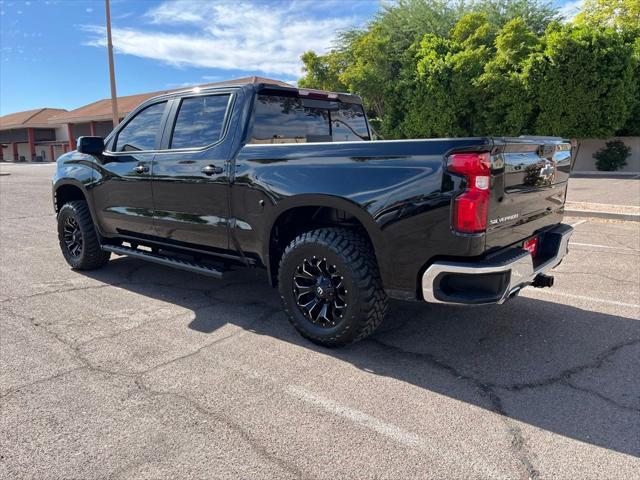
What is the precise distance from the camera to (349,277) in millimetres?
3404

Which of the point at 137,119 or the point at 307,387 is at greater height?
the point at 137,119

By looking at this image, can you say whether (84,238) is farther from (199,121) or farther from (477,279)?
(477,279)

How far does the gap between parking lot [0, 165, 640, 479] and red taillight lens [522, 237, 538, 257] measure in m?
0.68

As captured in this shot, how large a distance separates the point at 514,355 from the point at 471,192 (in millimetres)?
1404

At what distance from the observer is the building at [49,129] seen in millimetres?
45772

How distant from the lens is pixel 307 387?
3.15 metres

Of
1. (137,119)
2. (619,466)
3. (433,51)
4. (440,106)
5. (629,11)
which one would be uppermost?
(629,11)

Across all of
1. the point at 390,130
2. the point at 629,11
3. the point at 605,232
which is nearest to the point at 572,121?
the point at 390,130

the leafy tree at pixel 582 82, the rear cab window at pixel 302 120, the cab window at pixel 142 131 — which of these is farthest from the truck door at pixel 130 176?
the leafy tree at pixel 582 82

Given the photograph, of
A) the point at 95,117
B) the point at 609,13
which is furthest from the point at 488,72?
the point at 95,117

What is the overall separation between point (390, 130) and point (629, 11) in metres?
18.0

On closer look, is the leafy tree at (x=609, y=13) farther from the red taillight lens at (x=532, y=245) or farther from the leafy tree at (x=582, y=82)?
the red taillight lens at (x=532, y=245)

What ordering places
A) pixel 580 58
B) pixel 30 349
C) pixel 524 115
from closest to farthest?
pixel 30 349, pixel 580 58, pixel 524 115

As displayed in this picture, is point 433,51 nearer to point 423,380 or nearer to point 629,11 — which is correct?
point 629,11
